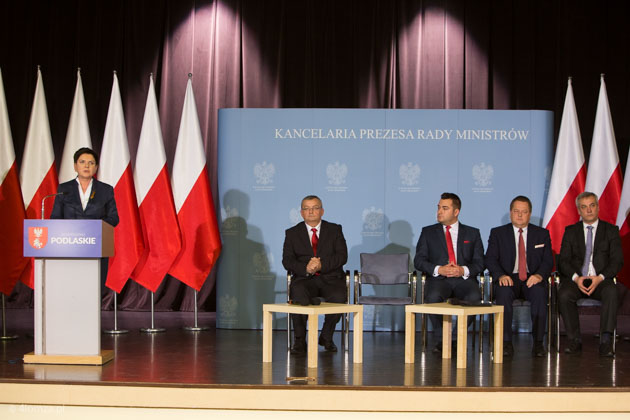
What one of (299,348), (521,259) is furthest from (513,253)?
(299,348)

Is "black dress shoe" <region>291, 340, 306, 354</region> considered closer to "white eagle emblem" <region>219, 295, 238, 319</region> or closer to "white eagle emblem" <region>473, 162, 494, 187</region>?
"white eagle emblem" <region>219, 295, 238, 319</region>

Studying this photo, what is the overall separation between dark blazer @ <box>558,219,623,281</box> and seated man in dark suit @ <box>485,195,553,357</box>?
0.41ft

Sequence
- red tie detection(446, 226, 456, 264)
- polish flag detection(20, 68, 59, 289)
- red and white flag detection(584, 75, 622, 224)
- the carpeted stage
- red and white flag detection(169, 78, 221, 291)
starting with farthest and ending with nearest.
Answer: red and white flag detection(169, 78, 221, 291), red and white flag detection(584, 75, 622, 224), polish flag detection(20, 68, 59, 289), red tie detection(446, 226, 456, 264), the carpeted stage

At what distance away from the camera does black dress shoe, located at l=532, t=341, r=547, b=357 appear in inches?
218

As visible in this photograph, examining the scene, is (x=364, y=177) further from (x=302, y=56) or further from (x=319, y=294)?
(x=302, y=56)

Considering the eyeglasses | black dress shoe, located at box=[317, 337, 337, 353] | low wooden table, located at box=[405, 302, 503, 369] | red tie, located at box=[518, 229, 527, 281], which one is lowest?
black dress shoe, located at box=[317, 337, 337, 353]

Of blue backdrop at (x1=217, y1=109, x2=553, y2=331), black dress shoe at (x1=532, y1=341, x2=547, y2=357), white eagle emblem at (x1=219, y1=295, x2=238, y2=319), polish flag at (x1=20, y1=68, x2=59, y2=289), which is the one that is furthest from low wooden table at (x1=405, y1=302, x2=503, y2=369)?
polish flag at (x1=20, y1=68, x2=59, y2=289)

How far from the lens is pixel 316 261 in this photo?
5855mm

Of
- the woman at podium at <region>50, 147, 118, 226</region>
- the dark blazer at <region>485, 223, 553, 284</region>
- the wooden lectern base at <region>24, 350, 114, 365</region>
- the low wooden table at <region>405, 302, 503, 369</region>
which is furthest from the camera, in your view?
the dark blazer at <region>485, 223, 553, 284</region>

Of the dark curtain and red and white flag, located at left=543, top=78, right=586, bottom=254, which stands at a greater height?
the dark curtain

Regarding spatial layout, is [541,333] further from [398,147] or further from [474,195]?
[398,147]

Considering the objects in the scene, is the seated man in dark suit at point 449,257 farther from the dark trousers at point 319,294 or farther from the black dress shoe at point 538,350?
the dark trousers at point 319,294

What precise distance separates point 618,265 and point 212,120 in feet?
16.7

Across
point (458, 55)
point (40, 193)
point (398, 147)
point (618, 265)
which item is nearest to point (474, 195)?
point (398, 147)
